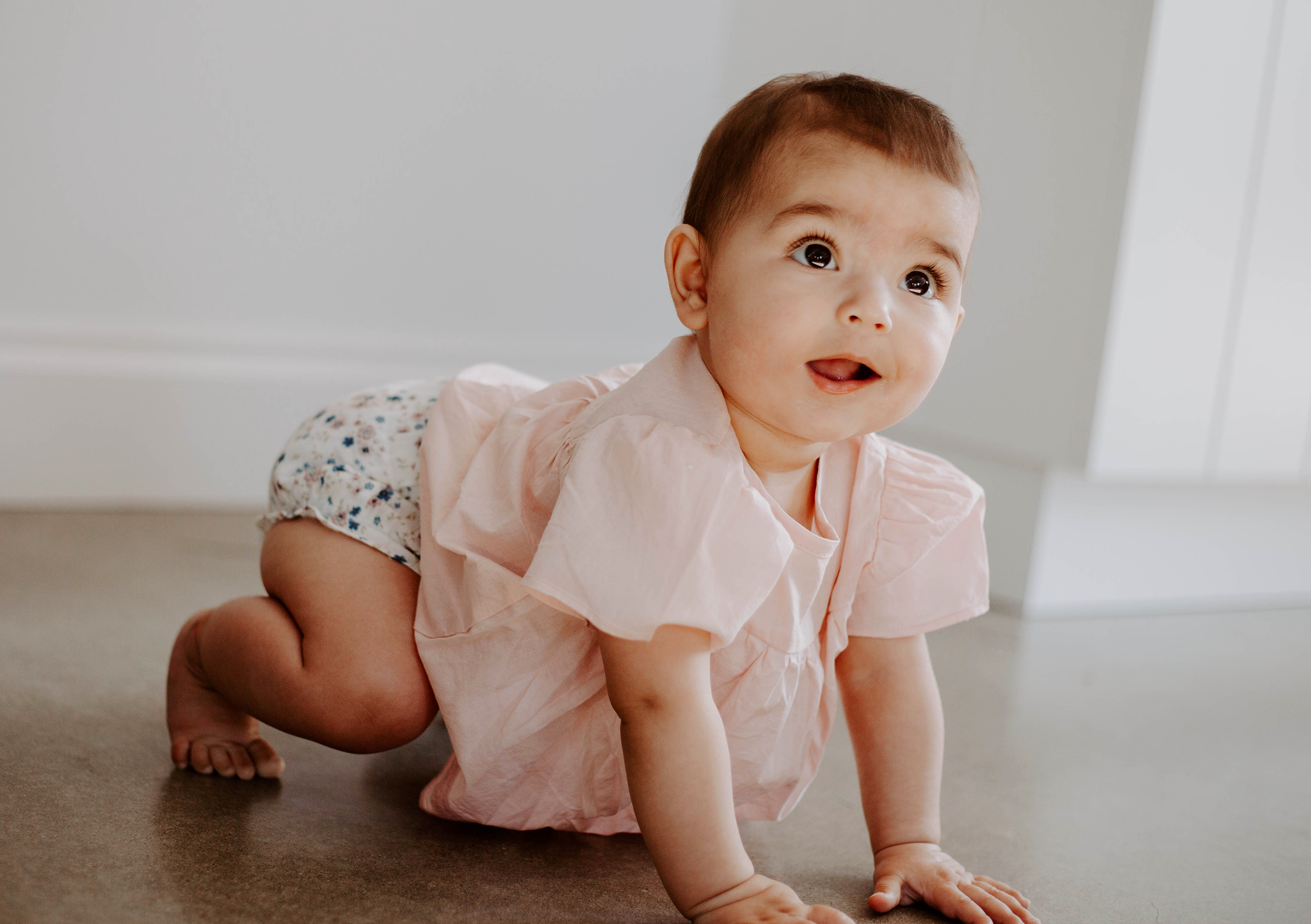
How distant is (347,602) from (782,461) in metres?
0.27

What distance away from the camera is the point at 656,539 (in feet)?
1.79

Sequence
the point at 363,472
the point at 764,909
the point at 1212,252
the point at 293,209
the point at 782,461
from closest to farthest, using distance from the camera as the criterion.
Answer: the point at 764,909 < the point at 782,461 < the point at 363,472 < the point at 1212,252 < the point at 293,209

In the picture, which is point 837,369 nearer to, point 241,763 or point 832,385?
point 832,385

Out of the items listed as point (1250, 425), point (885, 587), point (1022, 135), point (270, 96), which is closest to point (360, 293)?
point (270, 96)

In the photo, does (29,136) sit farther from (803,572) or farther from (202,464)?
(803,572)

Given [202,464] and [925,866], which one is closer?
[925,866]

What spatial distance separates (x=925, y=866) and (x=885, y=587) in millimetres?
154

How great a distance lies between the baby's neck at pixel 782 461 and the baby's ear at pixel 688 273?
5cm

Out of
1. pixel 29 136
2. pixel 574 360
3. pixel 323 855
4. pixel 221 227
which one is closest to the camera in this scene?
pixel 323 855

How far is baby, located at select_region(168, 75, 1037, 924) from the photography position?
1.82ft

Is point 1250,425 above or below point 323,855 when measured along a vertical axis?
above

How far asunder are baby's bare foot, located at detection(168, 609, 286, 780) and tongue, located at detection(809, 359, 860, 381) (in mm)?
403

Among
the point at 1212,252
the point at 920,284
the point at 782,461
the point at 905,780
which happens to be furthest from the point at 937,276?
the point at 1212,252

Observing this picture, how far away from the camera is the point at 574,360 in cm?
161
